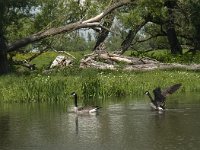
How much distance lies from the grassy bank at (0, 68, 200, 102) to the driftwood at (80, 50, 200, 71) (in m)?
4.12

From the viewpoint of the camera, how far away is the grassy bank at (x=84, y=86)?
24.9 metres

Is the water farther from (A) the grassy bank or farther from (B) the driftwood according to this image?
(B) the driftwood

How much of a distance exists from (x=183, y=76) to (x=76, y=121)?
41.6 ft

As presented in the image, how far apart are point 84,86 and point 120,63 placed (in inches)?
406

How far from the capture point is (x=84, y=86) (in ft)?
85.4

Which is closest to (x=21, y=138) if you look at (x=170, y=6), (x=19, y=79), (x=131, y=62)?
(x=19, y=79)

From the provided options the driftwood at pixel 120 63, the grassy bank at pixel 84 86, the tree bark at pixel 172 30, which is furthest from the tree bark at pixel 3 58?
the tree bark at pixel 172 30

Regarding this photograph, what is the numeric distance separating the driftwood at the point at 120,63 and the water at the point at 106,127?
1133 centimetres

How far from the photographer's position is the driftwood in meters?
34.7

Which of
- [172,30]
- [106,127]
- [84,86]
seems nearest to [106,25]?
[172,30]

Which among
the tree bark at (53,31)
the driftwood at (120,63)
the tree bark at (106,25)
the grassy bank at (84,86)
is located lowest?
the grassy bank at (84,86)

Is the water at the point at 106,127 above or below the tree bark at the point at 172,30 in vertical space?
below

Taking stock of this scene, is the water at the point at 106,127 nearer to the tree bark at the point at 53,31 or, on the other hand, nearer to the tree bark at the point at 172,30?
the tree bark at the point at 53,31

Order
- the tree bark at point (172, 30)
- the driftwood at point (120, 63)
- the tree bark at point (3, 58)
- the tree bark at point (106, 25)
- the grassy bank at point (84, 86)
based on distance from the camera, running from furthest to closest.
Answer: the tree bark at point (172, 30) → the tree bark at point (106, 25) → the driftwood at point (120, 63) → the tree bark at point (3, 58) → the grassy bank at point (84, 86)
